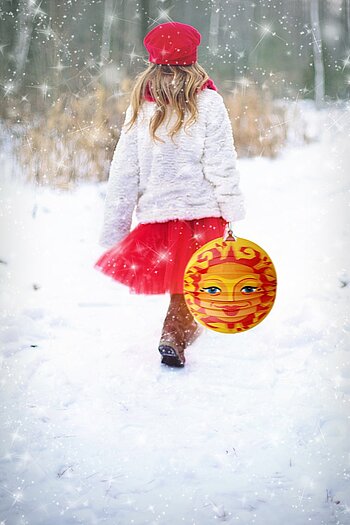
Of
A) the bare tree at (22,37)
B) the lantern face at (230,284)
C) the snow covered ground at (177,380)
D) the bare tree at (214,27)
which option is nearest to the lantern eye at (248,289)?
the lantern face at (230,284)

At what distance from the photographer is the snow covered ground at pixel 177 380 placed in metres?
1.18

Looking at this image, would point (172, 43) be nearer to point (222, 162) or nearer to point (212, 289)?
point (222, 162)

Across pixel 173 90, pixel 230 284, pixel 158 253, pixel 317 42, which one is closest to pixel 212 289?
pixel 230 284

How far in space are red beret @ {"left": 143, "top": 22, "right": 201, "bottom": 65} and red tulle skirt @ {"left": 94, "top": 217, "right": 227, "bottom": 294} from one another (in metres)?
0.35

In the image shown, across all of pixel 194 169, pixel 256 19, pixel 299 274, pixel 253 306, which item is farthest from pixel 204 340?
A: pixel 256 19

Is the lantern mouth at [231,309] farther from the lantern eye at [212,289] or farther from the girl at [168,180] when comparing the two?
the girl at [168,180]

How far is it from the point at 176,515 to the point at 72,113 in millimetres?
905

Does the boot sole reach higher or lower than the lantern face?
lower

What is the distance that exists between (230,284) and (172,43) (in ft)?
1.80

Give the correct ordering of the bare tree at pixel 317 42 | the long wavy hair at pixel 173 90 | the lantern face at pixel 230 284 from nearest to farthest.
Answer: the lantern face at pixel 230 284 → the long wavy hair at pixel 173 90 → the bare tree at pixel 317 42

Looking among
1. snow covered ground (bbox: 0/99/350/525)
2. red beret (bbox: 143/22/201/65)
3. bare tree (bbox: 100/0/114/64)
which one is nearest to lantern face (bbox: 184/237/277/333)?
snow covered ground (bbox: 0/99/350/525)

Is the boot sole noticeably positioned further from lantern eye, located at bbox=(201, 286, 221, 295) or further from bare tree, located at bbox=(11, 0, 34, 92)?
bare tree, located at bbox=(11, 0, 34, 92)

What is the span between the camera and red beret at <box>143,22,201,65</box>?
49.6 inches

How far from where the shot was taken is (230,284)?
3.32 ft
